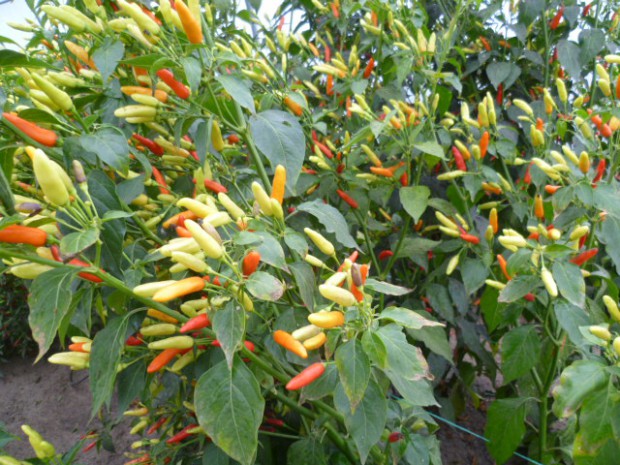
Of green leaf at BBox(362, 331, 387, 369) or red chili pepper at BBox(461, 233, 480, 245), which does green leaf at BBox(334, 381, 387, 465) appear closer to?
green leaf at BBox(362, 331, 387, 369)

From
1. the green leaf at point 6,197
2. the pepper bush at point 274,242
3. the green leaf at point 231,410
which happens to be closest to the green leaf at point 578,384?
the pepper bush at point 274,242

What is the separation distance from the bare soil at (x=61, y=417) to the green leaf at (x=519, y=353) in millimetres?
952

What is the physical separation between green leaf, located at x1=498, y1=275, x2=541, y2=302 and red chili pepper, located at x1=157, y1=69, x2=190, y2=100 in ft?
2.75

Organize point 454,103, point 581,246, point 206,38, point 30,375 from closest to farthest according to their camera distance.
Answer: point 206,38 < point 581,246 < point 454,103 < point 30,375

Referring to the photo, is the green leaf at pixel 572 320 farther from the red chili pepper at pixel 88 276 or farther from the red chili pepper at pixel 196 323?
the red chili pepper at pixel 88 276

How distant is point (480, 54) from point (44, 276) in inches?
75.3

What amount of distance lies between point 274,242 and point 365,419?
35 centimetres

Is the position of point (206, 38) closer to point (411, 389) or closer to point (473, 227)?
point (411, 389)

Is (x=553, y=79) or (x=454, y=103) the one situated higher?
(x=553, y=79)

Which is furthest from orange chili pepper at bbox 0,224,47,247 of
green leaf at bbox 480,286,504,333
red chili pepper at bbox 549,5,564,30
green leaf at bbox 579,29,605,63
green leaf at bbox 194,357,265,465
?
red chili pepper at bbox 549,5,564,30

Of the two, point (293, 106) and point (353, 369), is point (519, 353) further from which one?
point (293, 106)

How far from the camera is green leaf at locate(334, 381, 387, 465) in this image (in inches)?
35.1

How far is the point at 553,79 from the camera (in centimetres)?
227

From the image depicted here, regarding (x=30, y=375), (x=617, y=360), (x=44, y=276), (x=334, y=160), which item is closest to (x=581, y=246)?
(x=617, y=360)
